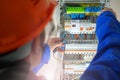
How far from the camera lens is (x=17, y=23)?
2.17 feet

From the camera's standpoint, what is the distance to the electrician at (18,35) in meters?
0.64

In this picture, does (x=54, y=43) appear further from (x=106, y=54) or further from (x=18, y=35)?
(x=18, y=35)

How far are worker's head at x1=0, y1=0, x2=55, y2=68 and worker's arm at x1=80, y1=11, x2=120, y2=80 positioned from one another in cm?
48

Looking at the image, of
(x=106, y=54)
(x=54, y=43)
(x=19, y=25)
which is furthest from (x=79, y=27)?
(x=19, y=25)

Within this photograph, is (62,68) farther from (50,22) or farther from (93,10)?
(50,22)

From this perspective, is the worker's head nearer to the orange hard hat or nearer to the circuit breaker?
the orange hard hat

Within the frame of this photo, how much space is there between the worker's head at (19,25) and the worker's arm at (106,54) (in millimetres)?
480

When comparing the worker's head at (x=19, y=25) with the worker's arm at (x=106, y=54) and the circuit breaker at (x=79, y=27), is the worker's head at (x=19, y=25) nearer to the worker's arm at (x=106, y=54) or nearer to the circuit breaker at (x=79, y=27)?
the worker's arm at (x=106, y=54)

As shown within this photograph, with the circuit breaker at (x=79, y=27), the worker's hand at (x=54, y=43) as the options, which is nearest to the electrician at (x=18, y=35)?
the worker's hand at (x=54, y=43)

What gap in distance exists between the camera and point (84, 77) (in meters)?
1.09

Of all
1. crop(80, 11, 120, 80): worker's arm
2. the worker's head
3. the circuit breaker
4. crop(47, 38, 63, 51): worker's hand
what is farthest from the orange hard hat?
the circuit breaker

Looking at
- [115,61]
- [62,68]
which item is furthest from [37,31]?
[62,68]

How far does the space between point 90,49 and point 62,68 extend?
325 mm

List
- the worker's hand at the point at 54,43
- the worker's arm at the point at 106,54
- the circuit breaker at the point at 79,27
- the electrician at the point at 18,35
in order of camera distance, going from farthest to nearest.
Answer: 1. the circuit breaker at the point at 79,27
2. the worker's hand at the point at 54,43
3. the worker's arm at the point at 106,54
4. the electrician at the point at 18,35
